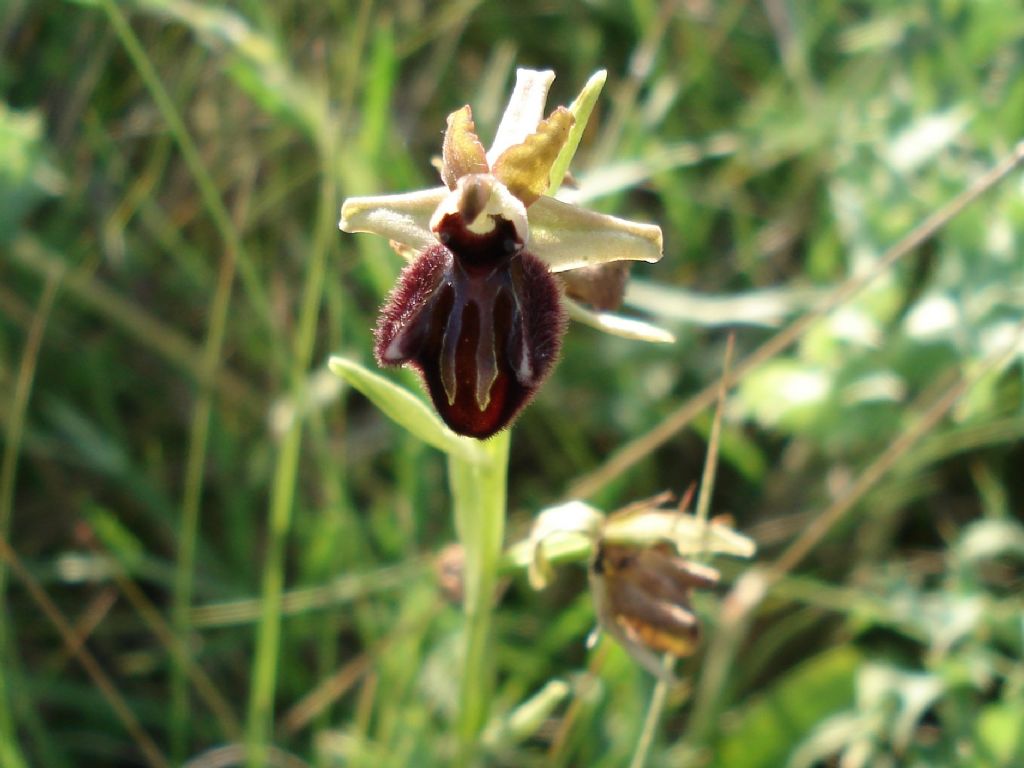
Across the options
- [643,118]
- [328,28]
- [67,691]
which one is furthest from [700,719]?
[328,28]

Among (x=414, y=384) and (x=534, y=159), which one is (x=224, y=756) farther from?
(x=534, y=159)

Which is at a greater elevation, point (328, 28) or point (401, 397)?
point (328, 28)

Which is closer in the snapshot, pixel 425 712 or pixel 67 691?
pixel 425 712

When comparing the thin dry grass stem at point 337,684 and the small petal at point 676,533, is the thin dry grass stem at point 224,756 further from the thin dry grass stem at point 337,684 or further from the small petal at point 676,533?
the small petal at point 676,533

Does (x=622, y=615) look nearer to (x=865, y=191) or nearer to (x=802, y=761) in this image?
(x=802, y=761)

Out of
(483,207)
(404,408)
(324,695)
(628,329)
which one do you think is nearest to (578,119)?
(483,207)

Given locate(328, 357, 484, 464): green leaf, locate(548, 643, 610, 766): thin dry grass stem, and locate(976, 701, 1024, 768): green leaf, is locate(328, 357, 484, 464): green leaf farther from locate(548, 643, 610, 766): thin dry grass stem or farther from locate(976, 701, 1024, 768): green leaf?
locate(976, 701, 1024, 768): green leaf

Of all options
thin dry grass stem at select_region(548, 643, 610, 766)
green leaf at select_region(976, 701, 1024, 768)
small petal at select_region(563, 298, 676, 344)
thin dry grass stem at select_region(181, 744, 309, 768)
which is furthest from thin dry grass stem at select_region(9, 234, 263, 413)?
green leaf at select_region(976, 701, 1024, 768)
